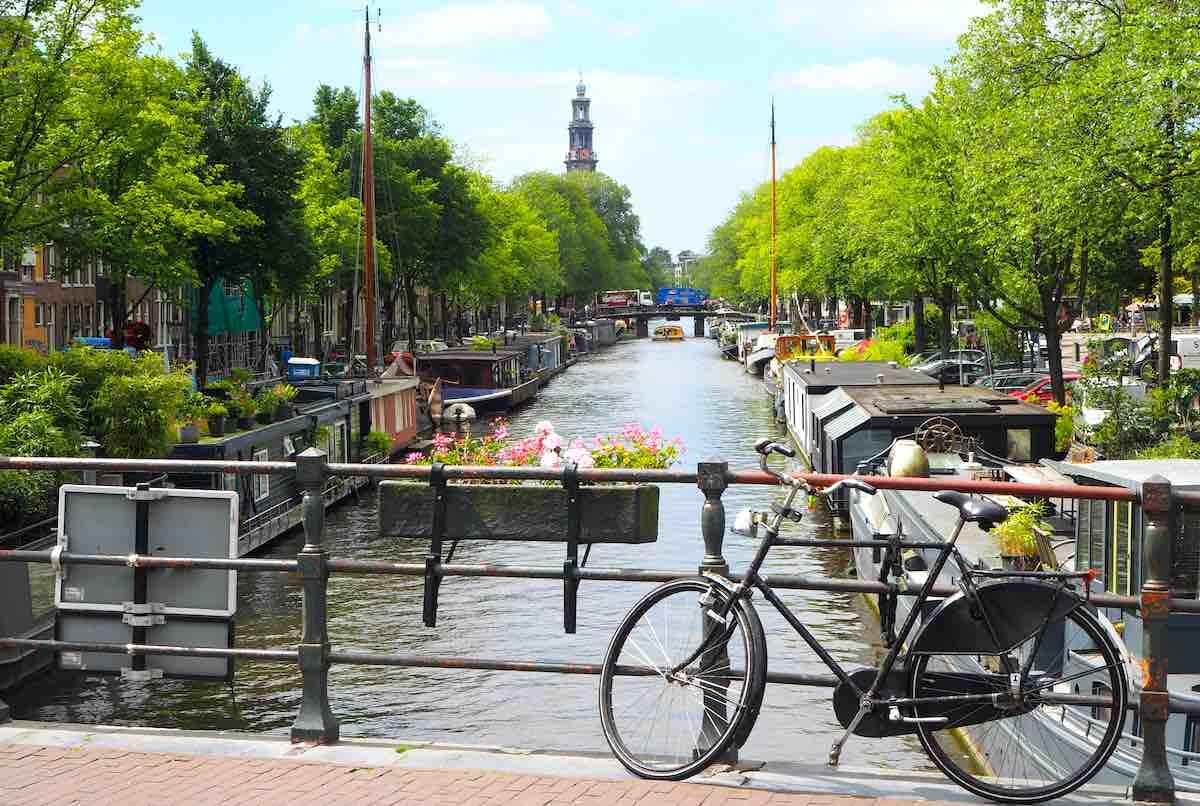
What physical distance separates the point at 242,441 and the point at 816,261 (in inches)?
2144

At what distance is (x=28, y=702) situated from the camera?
61.6 feet

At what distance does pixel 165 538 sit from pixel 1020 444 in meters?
24.2

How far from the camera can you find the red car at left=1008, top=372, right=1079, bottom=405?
142 feet

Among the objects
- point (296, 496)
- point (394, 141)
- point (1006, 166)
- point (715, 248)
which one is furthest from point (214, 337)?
point (715, 248)

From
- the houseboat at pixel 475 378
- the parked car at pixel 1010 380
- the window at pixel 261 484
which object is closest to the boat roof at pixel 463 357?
the houseboat at pixel 475 378

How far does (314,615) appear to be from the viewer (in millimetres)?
7160

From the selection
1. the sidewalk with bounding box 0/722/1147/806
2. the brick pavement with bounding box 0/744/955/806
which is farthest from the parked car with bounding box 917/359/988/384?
the brick pavement with bounding box 0/744/955/806

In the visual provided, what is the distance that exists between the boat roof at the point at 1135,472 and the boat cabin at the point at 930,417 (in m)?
15.3

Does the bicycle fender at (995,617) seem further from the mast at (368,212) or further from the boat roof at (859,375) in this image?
the mast at (368,212)

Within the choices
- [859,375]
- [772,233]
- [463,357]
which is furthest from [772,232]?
[859,375]

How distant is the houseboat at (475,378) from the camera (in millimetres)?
64062

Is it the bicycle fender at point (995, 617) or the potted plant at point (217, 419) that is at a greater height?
the bicycle fender at point (995, 617)

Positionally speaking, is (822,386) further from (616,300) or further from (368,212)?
(616,300)

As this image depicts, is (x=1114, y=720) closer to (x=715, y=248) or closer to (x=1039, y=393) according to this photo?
(x=1039, y=393)
